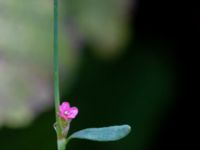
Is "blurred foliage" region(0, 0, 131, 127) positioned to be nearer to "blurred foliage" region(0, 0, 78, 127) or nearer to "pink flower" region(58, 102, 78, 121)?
"blurred foliage" region(0, 0, 78, 127)

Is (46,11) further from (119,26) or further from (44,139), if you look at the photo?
(44,139)

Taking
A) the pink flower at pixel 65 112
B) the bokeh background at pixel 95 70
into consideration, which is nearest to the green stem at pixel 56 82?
the pink flower at pixel 65 112

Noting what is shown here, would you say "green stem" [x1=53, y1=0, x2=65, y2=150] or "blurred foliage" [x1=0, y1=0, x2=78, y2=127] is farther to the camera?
"blurred foliage" [x1=0, y1=0, x2=78, y2=127]

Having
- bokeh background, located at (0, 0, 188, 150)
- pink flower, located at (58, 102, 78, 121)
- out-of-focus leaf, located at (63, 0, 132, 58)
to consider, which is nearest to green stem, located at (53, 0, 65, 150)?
pink flower, located at (58, 102, 78, 121)

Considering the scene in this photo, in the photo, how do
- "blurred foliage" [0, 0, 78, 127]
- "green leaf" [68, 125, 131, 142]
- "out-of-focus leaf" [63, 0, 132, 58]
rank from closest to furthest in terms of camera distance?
"green leaf" [68, 125, 131, 142], "blurred foliage" [0, 0, 78, 127], "out-of-focus leaf" [63, 0, 132, 58]

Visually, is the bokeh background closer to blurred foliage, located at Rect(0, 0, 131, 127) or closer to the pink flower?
blurred foliage, located at Rect(0, 0, 131, 127)

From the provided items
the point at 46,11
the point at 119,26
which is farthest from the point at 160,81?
the point at 46,11

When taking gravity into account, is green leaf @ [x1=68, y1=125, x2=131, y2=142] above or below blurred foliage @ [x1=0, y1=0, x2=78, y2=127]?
above

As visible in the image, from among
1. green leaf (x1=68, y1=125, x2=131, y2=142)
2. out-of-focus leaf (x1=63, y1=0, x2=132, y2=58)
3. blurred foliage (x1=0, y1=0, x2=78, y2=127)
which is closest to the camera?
green leaf (x1=68, y1=125, x2=131, y2=142)
